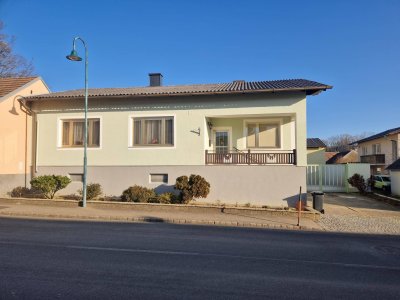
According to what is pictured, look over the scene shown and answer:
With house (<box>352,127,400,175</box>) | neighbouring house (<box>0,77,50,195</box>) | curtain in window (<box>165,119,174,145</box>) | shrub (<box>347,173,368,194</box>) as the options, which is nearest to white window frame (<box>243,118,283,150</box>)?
curtain in window (<box>165,119,174,145</box>)

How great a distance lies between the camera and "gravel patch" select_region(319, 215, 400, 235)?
1142 centimetres

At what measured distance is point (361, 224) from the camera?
12.5m

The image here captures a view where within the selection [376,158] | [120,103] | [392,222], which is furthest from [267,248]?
[376,158]

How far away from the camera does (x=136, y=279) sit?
550 cm

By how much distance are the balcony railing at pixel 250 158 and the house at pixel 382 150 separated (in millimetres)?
27316

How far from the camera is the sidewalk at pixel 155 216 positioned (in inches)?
475

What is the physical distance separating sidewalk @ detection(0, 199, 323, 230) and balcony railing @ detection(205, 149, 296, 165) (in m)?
3.24

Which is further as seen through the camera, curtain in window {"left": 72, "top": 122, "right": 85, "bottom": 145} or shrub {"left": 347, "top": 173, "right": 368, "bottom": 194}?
shrub {"left": 347, "top": 173, "right": 368, "bottom": 194}

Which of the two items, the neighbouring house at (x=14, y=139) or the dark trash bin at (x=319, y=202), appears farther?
the neighbouring house at (x=14, y=139)

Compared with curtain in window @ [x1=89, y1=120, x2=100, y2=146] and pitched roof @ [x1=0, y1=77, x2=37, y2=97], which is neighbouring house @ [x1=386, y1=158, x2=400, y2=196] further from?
pitched roof @ [x1=0, y1=77, x2=37, y2=97]

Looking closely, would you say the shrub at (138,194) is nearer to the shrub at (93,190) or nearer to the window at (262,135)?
the shrub at (93,190)

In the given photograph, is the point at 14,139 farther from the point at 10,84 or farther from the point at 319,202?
the point at 319,202

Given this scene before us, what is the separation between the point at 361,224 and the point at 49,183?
44.2 ft

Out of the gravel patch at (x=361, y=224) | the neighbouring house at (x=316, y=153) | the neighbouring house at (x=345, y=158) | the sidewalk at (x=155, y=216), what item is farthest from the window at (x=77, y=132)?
the neighbouring house at (x=345, y=158)
